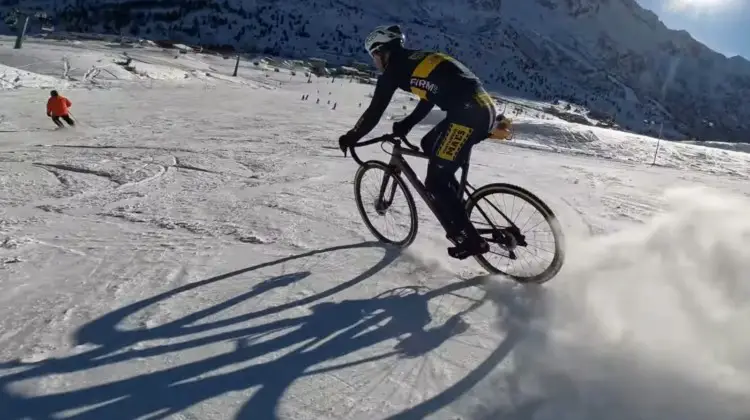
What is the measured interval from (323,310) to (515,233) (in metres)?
1.78

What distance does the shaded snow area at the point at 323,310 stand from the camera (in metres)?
3.02

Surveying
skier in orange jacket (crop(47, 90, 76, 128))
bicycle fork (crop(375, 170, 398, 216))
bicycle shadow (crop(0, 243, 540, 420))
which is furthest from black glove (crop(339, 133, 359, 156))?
skier in orange jacket (crop(47, 90, 76, 128))

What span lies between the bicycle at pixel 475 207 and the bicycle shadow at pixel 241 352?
30.4 inches

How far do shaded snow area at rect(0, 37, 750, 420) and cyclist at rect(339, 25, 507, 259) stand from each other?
51cm

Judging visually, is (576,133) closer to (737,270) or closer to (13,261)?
(737,270)

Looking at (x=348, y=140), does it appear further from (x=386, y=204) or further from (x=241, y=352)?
(x=241, y=352)

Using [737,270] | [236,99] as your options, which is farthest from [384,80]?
[236,99]

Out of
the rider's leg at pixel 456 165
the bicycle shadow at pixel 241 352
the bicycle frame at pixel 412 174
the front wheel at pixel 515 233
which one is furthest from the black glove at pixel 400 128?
the bicycle shadow at pixel 241 352

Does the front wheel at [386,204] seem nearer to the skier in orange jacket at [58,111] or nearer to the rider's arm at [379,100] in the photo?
the rider's arm at [379,100]

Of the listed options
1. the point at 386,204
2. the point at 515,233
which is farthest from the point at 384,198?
the point at 515,233

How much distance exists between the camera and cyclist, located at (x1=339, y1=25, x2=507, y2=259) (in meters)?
4.61

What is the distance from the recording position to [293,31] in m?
166

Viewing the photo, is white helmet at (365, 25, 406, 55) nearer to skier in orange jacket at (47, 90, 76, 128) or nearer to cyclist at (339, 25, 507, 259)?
cyclist at (339, 25, 507, 259)

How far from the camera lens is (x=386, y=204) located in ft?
19.0
